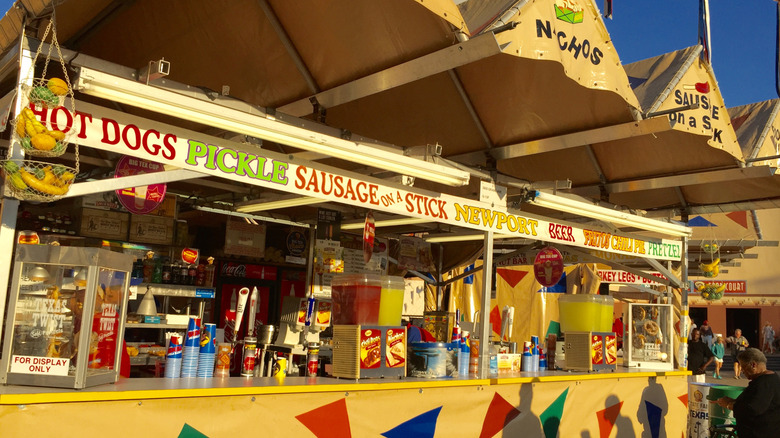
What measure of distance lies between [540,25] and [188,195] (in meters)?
4.72

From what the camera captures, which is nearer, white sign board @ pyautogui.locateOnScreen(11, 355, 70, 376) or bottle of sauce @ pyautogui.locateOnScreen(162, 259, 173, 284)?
white sign board @ pyautogui.locateOnScreen(11, 355, 70, 376)

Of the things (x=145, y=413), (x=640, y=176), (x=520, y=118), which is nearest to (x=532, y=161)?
(x=640, y=176)

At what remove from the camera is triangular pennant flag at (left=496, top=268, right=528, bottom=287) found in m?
16.3

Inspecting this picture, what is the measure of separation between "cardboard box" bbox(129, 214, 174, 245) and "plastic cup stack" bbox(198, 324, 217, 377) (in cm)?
365

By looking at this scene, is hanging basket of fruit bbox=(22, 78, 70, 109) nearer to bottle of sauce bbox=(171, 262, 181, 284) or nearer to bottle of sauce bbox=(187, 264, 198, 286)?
bottle of sauce bbox=(171, 262, 181, 284)

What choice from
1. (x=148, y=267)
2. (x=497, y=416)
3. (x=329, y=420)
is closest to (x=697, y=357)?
(x=497, y=416)

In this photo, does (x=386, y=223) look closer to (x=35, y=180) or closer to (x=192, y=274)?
(x=192, y=274)

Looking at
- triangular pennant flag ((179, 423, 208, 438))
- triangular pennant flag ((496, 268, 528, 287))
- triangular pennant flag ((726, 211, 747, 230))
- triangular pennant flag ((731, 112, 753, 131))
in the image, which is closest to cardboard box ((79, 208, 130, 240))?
triangular pennant flag ((179, 423, 208, 438))

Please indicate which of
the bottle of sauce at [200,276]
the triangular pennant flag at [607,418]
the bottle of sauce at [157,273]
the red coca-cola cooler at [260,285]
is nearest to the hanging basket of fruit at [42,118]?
the bottle of sauce at [157,273]

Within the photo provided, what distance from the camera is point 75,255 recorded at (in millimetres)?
3766

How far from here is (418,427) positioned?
5.53 m

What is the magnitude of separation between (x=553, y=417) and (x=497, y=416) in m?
0.84

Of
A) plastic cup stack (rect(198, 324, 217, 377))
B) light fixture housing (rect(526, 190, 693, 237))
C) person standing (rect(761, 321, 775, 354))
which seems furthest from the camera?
person standing (rect(761, 321, 775, 354))

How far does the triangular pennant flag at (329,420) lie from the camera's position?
4793 mm
